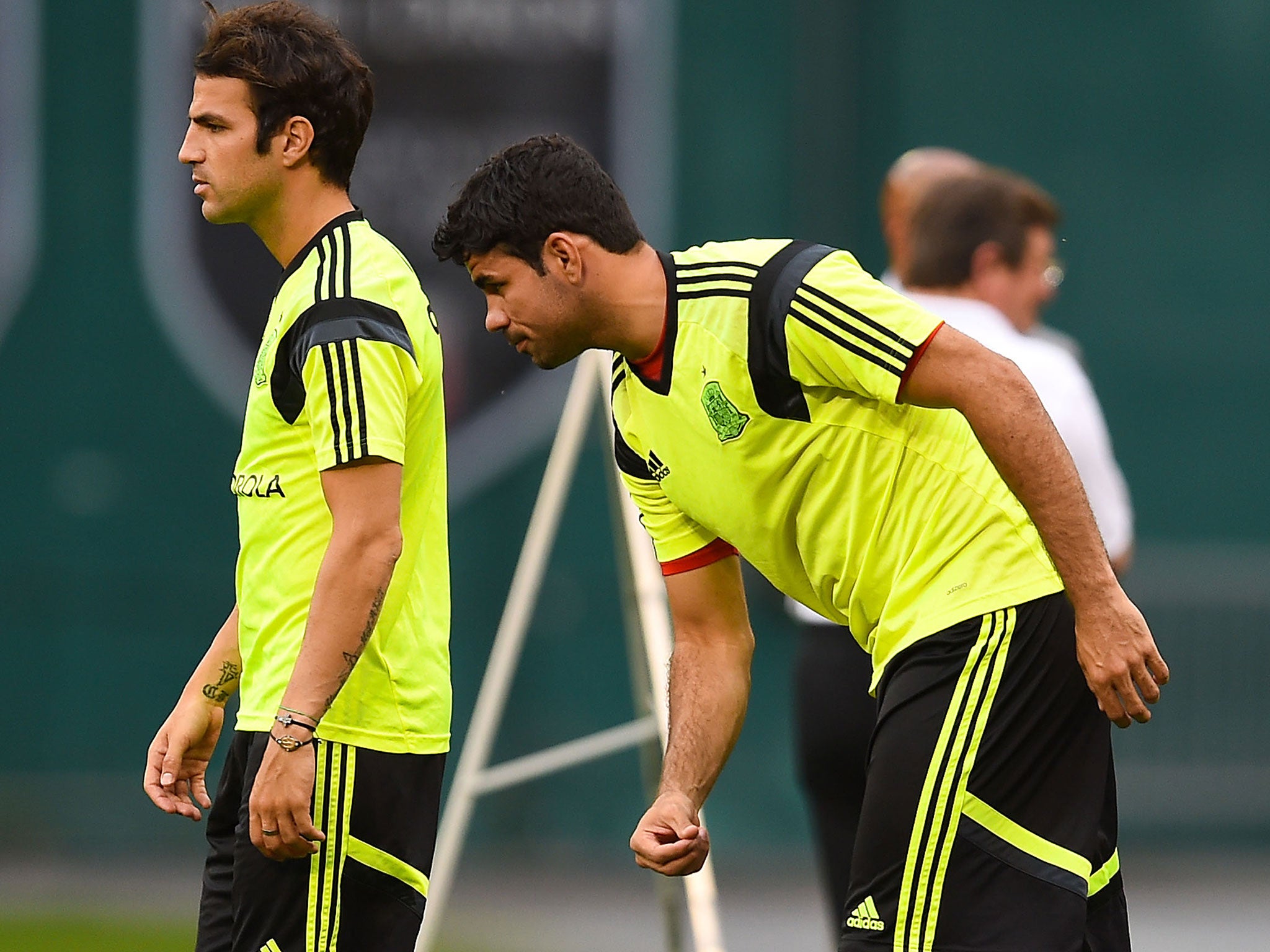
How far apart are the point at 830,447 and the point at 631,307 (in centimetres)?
42

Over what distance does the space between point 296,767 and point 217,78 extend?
1.25 metres

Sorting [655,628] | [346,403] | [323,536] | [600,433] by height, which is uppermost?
[346,403]

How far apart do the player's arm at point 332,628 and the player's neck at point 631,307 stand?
0.45 meters

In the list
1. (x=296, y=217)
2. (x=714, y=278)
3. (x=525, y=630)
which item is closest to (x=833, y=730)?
(x=525, y=630)

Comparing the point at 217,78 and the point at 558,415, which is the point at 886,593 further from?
the point at 558,415

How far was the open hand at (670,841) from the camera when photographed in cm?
345

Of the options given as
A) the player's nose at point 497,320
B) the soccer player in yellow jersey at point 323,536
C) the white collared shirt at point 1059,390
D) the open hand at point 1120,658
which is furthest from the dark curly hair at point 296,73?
the open hand at point 1120,658

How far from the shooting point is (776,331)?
3342 mm

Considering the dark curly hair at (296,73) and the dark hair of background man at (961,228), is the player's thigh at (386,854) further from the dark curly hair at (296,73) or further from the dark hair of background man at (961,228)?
the dark hair of background man at (961,228)

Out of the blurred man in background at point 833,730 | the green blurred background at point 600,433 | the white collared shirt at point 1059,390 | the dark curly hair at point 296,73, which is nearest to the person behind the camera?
the dark curly hair at point 296,73

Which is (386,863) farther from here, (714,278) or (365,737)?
(714,278)

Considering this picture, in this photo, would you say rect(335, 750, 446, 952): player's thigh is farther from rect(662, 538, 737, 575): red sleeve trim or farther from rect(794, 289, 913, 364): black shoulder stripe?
rect(794, 289, 913, 364): black shoulder stripe

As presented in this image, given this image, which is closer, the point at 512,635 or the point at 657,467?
the point at 657,467

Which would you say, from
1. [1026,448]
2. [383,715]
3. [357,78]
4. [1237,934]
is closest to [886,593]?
[1026,448]
